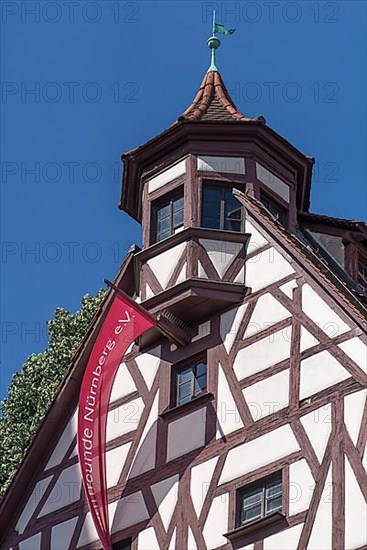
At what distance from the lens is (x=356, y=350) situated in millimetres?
24672

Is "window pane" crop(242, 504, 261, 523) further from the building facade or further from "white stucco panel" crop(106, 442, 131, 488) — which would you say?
"white stucco panel" crop(106, 442, 131, 488)

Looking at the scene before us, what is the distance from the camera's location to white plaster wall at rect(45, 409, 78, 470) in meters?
28.3

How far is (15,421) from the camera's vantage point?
4216cm

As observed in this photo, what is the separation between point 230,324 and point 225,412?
1.64 metres

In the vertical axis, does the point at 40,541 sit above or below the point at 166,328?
below

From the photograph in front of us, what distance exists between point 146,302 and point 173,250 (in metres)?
1.00

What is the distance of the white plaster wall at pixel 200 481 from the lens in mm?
25266

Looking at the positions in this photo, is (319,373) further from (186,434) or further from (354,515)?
(354,515)

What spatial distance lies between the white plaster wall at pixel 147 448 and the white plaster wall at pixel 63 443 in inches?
74.7

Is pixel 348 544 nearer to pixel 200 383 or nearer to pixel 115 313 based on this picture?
pixel 200 383

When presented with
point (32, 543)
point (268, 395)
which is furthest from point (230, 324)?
point (32, 543)

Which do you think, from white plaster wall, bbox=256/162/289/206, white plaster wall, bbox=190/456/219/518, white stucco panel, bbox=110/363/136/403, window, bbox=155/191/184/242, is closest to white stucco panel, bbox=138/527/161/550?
white plaster wall, bbox=190/456/219/518

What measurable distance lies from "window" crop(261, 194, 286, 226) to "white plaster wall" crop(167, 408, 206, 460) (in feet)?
14.1

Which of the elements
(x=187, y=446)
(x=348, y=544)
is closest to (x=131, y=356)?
(x=187, y=446)
